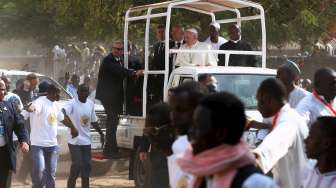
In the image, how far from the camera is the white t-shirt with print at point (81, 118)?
1118 centimetres

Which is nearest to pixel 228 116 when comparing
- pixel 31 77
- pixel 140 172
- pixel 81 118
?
pixel 81 118

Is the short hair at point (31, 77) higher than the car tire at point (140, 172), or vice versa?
the short hair at point (31, 77)

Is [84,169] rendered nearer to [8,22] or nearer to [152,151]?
[152,151]

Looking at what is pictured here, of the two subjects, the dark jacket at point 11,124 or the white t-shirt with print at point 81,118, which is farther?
the white t-shirt with print at point 81,118

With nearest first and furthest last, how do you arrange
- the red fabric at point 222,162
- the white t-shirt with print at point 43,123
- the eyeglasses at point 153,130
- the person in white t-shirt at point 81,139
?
the red fabric at point 222,162, the eyeglasses at point 153,130, the white t-shirt with print at point 43,123, the person in white t-shirt at point 81,139

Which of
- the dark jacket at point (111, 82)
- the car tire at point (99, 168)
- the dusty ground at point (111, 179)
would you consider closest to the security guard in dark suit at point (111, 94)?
the dark jacket at point (111, 82)

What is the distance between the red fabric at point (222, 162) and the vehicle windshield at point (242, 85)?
7593 millimetres

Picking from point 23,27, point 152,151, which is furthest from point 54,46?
point 152,151

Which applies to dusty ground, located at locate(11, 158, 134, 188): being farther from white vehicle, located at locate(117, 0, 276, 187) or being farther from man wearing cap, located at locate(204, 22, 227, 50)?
man wearing cap, located at locate(204, 22, 227, 50)

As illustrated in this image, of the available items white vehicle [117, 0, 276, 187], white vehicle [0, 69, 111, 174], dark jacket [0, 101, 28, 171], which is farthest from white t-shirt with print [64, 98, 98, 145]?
white vehicle [0, 69, 111, 174]

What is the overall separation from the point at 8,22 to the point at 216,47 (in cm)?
2372

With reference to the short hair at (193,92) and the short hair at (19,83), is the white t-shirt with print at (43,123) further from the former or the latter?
the short hair at (193,92)

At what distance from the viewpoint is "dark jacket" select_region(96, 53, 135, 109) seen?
41.5 feet

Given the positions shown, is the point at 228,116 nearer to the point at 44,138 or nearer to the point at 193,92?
the point at 193,92
